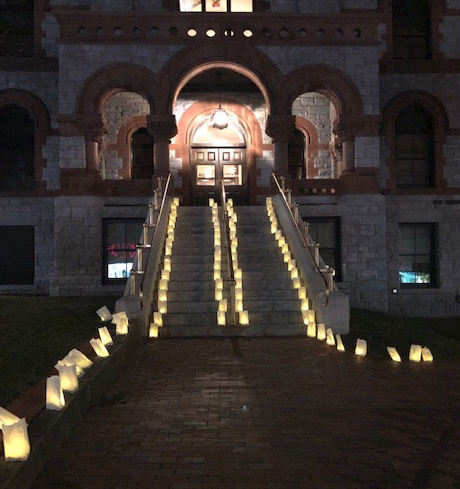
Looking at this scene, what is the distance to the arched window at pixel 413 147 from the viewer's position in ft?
59.3

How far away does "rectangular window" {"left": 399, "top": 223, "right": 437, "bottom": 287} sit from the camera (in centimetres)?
1775

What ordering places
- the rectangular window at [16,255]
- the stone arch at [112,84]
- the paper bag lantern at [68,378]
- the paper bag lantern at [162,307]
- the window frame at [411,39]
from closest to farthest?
1. the paper bag lantern at [68,378]
2. the paper bag lantern at [162,307]
3. the stone arch at [112,84]
4. the rectangular window at [16,255]
5. the window frame at [411,39]

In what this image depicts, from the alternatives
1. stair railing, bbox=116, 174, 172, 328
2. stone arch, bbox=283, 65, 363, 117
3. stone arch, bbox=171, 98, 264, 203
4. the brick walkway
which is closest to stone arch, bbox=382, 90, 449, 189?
stone arch, bbox=283, 65, 363, 117

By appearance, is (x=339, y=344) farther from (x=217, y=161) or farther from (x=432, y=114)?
(x=217, y=161)

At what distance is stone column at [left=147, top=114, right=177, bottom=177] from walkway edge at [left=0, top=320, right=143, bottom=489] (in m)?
8.93

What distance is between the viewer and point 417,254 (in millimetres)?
17812

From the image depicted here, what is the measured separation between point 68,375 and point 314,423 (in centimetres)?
269

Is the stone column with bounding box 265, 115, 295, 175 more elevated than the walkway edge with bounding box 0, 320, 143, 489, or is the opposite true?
the stone column with bounding box 265, 115, 295, 175

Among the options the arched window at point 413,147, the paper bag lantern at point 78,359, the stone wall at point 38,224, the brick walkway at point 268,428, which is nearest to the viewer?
the brick walkway at point 268,428

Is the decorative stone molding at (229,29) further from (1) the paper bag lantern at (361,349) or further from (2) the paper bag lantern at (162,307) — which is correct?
(1) the paper bag lantern at (361,349)

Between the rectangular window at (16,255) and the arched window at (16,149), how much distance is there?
153 cm

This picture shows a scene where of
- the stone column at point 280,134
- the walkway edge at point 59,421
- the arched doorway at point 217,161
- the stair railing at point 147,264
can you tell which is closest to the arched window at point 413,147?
the stone column at point 280,134

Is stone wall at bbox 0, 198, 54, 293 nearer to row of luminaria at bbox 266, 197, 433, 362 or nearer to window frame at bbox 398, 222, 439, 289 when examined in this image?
row of luminaria at bbox 266, 197, 433, 362

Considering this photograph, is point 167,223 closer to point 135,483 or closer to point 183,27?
point 183,27
